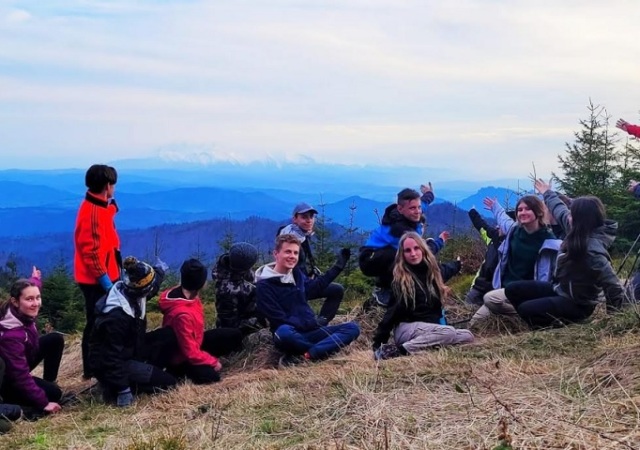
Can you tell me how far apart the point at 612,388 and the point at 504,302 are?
123 inches

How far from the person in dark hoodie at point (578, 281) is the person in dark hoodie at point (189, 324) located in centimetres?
308

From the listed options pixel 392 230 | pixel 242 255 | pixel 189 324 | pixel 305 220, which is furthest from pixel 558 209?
pixel 189 324

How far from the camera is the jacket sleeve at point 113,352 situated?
229 inches

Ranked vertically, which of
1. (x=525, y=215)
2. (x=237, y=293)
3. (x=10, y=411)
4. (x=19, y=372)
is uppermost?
(x=525, y=215)

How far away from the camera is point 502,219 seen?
774cm

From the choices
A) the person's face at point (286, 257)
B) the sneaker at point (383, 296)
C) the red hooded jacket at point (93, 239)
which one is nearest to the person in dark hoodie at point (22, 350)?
the red hooded jacket at point (93, 239)

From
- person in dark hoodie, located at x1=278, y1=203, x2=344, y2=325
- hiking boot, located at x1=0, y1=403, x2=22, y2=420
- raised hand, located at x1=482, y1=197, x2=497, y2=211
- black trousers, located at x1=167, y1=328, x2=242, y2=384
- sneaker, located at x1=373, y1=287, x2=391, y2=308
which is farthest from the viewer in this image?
raised hand, located at x1=482, y1=197, x2=497, y2=211

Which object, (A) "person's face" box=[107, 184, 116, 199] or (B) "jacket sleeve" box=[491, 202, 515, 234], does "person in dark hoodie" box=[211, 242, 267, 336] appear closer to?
(A) "person's face" box=[107, 184, 116, 199]

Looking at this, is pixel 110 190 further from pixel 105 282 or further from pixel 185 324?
pixel 185 324

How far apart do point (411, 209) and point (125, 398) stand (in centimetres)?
337

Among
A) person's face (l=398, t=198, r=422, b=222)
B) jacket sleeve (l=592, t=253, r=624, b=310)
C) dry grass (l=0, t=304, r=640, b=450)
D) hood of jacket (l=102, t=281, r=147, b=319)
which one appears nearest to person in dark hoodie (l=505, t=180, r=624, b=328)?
jacket sleeve (l=592, t=253, r=624, b=310)

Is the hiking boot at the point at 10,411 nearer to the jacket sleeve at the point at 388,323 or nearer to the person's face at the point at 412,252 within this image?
the jacket sleeve at the point at 388,323

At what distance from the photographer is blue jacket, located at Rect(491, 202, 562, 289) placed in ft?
23.2

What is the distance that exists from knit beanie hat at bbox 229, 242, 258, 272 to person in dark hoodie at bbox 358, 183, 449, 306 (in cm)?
118
